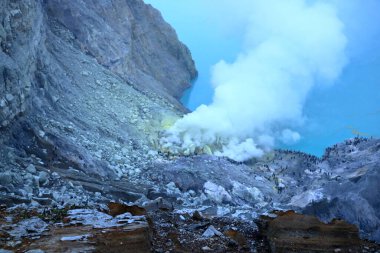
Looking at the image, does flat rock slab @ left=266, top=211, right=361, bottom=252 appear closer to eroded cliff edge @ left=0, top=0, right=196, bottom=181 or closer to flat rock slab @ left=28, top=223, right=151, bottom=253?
flat rock slab @ left=28, top=223, right=151, bottom=253

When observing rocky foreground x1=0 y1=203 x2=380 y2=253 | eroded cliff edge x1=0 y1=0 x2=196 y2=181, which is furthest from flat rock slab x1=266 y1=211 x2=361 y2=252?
eroded cliff edge x1=0 y1=0 x2=196 y2=181

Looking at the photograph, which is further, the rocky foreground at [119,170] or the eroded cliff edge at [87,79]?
the eroded cliff edge at [87,79]

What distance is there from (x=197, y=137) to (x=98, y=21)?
9.60m

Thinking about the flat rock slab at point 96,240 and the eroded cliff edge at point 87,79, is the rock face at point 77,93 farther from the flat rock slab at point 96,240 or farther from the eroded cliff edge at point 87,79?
the flat rock slab at point 96,240

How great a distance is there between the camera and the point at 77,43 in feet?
75.7

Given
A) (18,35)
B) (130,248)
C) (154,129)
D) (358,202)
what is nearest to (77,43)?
(154,129)

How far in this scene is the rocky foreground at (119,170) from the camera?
5.91 meters

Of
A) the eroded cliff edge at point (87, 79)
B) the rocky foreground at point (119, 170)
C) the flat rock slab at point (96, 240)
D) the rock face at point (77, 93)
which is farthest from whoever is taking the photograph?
the eroded cliff edge at point (87, 79)

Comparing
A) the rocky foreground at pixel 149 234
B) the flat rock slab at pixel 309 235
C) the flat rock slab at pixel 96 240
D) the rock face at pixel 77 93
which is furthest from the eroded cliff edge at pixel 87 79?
the flat rock slab at pixel 309 235

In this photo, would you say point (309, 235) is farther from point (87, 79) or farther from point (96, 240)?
point (87, 79)

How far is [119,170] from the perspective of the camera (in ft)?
45.7

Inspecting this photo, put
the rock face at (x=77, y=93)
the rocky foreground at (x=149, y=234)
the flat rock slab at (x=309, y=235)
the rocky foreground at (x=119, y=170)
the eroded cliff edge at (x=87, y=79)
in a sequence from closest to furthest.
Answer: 1. the rocky foreground at (x=149, y=234)
2. the flat rock slab at (x=309, y=235)
3. the rocky foreground at (x=119, y=170)
4. the rock face at (x=77, y=93)
5. the eroded cliff edge at (x=87, y=79)

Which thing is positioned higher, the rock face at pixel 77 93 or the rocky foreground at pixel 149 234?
the rock face at pixel 77 93

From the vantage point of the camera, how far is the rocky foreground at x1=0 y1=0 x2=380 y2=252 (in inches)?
233
